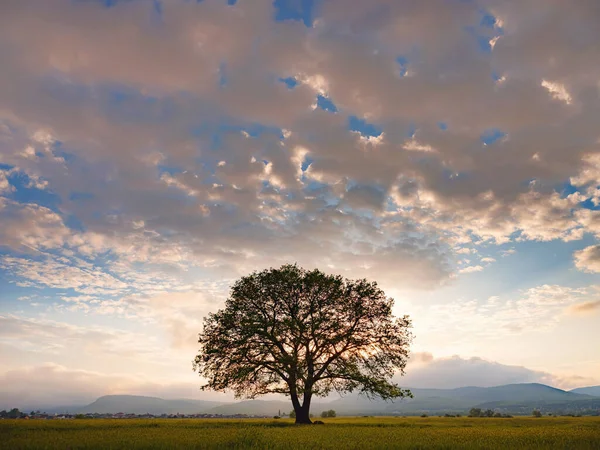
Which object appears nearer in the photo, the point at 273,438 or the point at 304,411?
the point at 273,438

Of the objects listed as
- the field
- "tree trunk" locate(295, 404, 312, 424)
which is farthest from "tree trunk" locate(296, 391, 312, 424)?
the field

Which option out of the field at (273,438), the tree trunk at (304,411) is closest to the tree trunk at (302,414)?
the tree trunk at (304,411)

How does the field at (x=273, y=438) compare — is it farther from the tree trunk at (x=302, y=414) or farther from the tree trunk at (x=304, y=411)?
the tree trunk at (x=302, y=414)

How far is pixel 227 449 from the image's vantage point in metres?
12.4

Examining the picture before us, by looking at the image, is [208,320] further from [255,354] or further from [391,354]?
[391,354]

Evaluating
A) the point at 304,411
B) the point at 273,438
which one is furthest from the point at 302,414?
the point at 273,438

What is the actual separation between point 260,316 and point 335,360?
920 centimetres

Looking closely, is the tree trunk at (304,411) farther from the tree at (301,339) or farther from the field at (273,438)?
the field at (273,438)

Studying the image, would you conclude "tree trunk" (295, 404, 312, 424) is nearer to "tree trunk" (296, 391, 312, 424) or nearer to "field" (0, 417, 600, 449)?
"tree trunk" (296, 391, 312, 424)

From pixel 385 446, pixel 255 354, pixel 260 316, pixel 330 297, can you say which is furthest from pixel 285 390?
pixel 385 446

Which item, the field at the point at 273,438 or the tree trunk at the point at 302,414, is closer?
the field at the point at 273,438

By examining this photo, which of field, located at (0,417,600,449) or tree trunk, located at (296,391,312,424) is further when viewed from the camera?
tree trunk, located at (296,391,312,424)

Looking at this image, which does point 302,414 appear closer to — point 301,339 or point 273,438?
point 301,339

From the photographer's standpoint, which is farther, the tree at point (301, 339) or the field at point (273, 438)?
the tree at point (301, 339)
